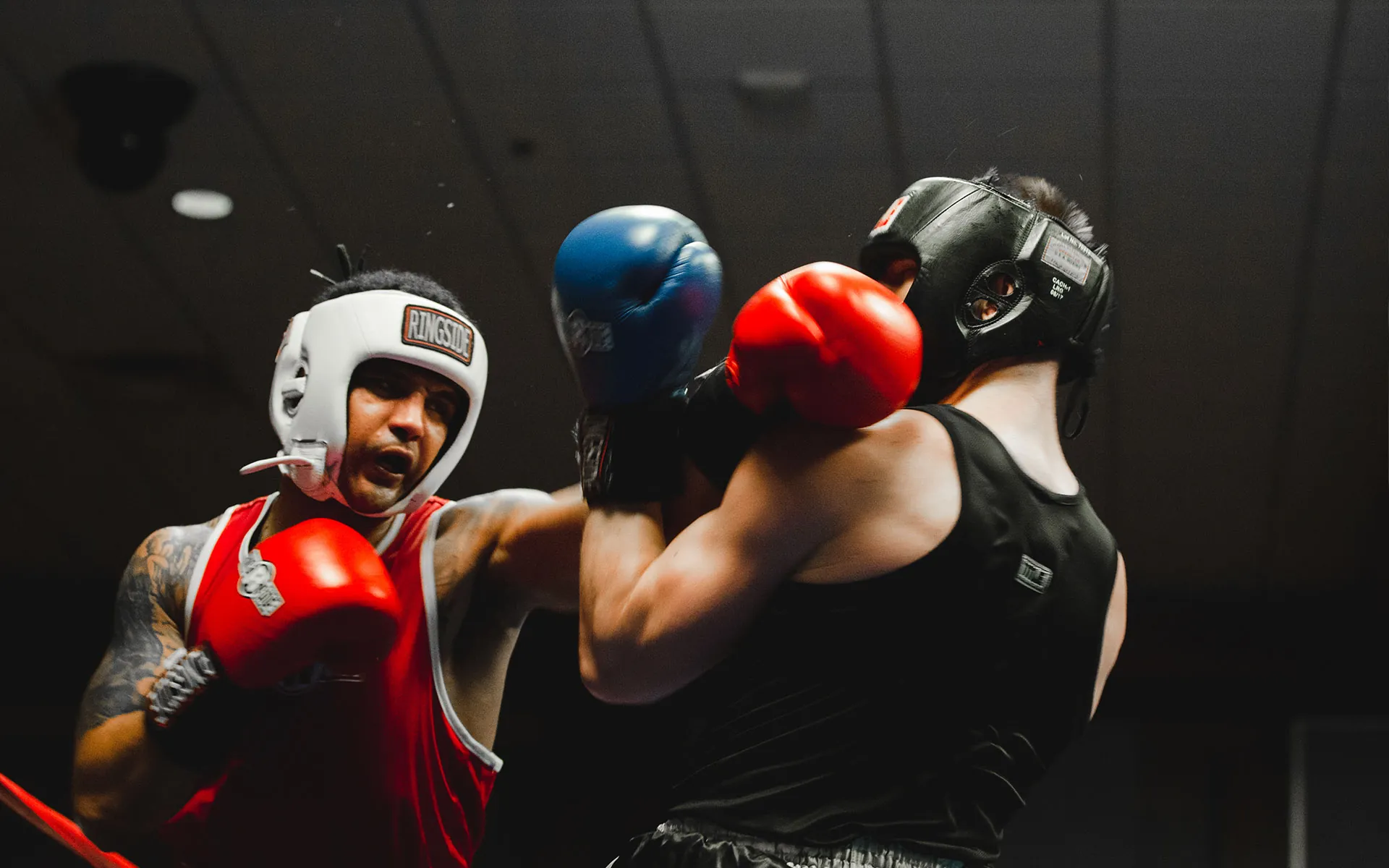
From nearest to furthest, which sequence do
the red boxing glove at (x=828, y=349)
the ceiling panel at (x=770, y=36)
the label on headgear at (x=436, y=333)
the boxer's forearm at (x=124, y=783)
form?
the red boxing glove at (x=828, y=349), the boxer's forearm at (x=124, y=783), the label on headgear at (x=436, y=333), the ceiling panel at (x=770, y=36)

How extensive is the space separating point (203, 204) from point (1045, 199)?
160 inches

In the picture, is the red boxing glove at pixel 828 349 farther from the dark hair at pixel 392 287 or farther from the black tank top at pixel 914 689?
the dark hair at pixel 392 287

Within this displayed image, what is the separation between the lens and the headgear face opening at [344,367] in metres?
2.34

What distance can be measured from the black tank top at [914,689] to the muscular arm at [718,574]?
2.3 inches

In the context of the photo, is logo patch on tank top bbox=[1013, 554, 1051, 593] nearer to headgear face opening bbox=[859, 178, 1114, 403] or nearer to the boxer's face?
headgear face opening bbox=[859, 178, 1114, 403]

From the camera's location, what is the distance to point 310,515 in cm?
250

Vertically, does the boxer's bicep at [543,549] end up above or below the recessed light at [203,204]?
above

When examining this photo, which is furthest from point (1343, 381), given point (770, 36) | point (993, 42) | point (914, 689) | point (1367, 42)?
point (914, 689)


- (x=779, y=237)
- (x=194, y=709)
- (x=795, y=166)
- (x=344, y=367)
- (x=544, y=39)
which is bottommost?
(x=779, y=237)

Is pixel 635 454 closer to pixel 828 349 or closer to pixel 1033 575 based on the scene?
pixel 828 349

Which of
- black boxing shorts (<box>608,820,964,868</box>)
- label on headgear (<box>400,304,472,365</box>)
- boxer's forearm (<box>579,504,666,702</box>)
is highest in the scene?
boxer's forearm (<box>579,504,666,702</box>)

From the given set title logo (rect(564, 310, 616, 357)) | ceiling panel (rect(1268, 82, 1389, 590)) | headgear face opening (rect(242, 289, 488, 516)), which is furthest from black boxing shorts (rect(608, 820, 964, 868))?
ceiling panel (rect(1268, 82, 1389, 590))

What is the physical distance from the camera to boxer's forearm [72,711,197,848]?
7.43ft

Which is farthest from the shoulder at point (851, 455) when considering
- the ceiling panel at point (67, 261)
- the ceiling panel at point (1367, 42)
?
the ceiling panel at point (67, 261)
